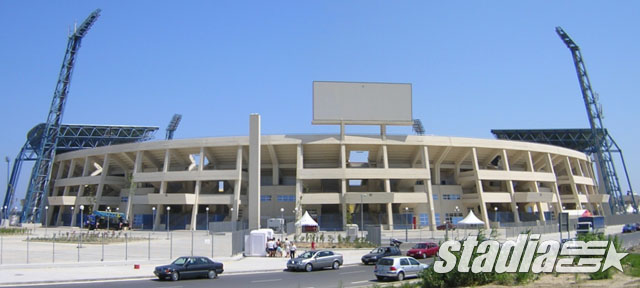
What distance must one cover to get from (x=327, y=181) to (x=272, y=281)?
50.7 metres

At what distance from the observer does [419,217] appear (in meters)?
74.2

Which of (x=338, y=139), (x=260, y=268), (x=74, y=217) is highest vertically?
(x=338, y=139)

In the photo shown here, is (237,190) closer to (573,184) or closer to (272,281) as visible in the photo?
(272,281)

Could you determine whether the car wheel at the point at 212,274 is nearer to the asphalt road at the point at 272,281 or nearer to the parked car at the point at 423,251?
the asphalt road at the point at 272,281

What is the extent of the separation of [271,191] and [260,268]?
41.6 m

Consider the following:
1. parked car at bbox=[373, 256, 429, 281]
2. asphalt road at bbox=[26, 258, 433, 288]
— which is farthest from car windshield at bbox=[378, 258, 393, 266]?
asphalt road at bbox=[26, 258, 433, 288]

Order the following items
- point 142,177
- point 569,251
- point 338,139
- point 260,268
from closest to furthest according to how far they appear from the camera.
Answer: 1. point 569,251
2. point 260,268
3. point 338,139
4. point 142,177

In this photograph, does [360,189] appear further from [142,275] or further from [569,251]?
[569,251]

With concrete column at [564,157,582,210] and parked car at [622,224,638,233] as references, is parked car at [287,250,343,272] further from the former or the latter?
concrete column at [564,157,582,210]

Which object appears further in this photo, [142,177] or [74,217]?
[74,217]

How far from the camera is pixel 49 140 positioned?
95250 mm

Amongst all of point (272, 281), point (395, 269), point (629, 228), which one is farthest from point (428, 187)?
point (272, 281)

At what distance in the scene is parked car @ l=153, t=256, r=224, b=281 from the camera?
27031mm

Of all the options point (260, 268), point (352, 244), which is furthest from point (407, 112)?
point (260, 268)
